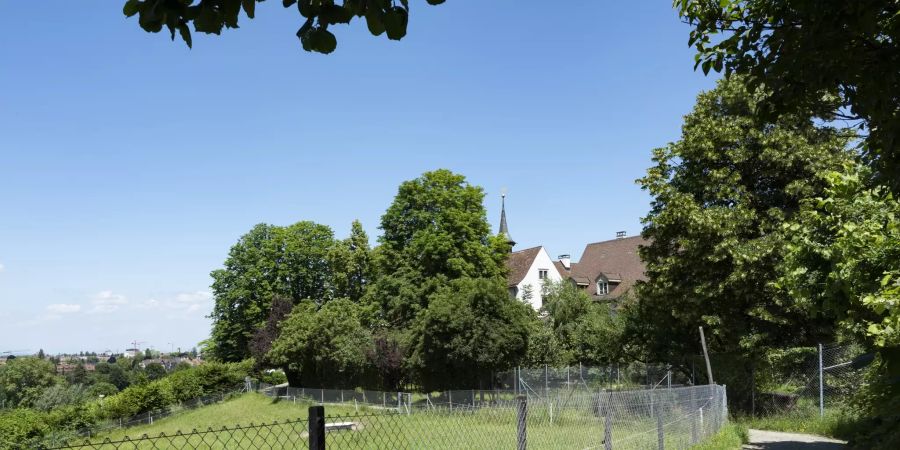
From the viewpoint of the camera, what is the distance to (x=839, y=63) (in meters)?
4.16

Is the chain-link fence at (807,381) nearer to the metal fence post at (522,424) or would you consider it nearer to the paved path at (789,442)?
the paved path at (789,442)

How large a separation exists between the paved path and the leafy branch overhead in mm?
14054

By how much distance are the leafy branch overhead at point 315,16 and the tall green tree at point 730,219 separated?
20159 mm

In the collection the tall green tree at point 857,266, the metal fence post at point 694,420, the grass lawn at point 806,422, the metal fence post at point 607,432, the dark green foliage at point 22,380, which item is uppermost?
the tall green tree at point 857,266

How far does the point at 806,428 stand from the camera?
Answer: 18.4 meters

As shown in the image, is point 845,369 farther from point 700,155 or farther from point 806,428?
point 700,155

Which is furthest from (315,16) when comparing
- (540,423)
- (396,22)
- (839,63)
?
(540,423)

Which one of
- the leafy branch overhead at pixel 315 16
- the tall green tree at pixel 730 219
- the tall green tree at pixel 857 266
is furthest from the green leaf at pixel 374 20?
the tall green tree at pixel 730 219

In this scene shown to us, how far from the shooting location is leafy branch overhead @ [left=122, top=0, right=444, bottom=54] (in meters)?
2.42

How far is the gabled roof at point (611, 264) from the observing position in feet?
175

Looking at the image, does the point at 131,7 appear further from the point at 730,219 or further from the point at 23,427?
the point at 23,427

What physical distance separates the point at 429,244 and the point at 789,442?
77.7 feet

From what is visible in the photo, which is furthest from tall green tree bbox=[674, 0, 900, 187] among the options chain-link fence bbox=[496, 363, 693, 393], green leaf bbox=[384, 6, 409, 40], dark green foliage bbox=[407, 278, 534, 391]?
dark green foliage bbox=[407, 278, 534, 391]

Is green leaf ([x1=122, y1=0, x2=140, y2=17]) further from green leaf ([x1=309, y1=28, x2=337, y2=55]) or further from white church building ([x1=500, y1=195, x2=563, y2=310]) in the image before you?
white church building ([x1=500, y1=195, x2=563, y2=310])
